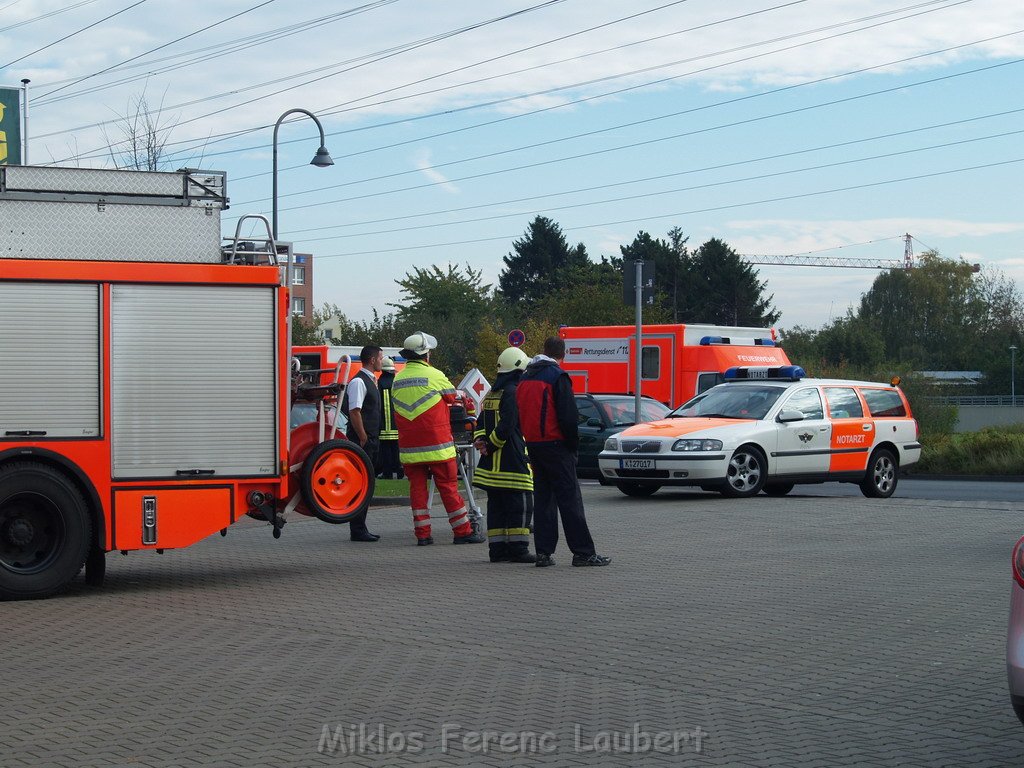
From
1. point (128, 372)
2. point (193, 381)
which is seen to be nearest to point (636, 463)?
point (193, 381)

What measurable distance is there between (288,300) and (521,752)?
19.2 feet

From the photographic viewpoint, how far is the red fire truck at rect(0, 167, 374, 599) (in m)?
10.2

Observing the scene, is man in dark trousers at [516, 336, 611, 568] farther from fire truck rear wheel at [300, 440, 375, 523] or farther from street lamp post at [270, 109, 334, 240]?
street lamp post at [270, 109, 334, 240]

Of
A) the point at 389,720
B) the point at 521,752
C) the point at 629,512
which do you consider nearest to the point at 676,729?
the point at 521,752

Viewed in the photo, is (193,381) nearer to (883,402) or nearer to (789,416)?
(789,416)

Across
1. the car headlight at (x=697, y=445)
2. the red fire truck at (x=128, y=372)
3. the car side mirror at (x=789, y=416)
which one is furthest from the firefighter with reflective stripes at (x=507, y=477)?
the car side mirror at (x=789, y=416)

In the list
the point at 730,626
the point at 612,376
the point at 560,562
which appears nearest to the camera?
the point at 730,626

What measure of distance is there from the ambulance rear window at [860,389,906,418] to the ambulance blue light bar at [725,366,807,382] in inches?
37.8

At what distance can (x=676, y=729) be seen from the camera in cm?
608

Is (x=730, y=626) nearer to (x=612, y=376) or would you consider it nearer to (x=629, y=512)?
(x=629, y=512)

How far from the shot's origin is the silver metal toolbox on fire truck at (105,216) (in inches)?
409

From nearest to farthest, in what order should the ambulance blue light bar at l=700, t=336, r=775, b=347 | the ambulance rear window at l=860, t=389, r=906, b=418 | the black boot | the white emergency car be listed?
the black boot < the white emergency car < the ambulance rear window at l=860, t=389, r=906, b=418 < the ambulance blue light bar at l=700, t=336, r=775, b=347

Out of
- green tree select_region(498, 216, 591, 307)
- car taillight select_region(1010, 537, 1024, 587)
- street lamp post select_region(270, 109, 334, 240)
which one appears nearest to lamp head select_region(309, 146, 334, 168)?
street lamp post select_region(270, 109, 334, 240)

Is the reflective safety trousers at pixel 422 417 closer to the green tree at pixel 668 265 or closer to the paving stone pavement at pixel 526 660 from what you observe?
the paving stone pavement at pixel 526 660
